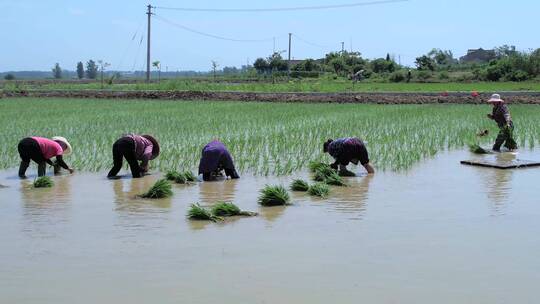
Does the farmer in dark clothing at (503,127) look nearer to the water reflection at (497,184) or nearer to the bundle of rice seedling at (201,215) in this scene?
the water reflection at (497,184)

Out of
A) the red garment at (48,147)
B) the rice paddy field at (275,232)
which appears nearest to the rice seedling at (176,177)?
the rice paddy field at (275,232)

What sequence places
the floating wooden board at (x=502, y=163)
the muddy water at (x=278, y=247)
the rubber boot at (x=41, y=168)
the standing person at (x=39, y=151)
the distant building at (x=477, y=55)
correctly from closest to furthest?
the muddy water at (x=278, y=247)
the standing person at (x=39, y=151)
the rubber boot at (x=41, y=168)
the floating wooden board at (x=502, y=163)
the distant building at (x=477, y=55)

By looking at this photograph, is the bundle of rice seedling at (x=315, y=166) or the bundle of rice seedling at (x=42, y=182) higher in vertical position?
the bundle of rice seedling at (x=315, y=166)

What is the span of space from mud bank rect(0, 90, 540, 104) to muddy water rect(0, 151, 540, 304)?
14762mm

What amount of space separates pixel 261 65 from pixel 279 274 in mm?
52171

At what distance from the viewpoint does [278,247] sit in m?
4.66

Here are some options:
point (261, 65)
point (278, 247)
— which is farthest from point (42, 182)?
point (261, 65)

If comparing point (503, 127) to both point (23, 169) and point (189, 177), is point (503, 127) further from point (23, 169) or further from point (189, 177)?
point (23, 169)

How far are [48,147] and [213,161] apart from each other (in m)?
1.86

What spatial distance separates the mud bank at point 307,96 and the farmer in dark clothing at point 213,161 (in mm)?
14782

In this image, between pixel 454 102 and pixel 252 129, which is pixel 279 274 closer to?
pixel 252 129

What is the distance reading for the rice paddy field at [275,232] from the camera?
378cm

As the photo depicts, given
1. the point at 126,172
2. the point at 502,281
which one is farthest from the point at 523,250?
the point at 126,172

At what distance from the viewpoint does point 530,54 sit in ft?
120
